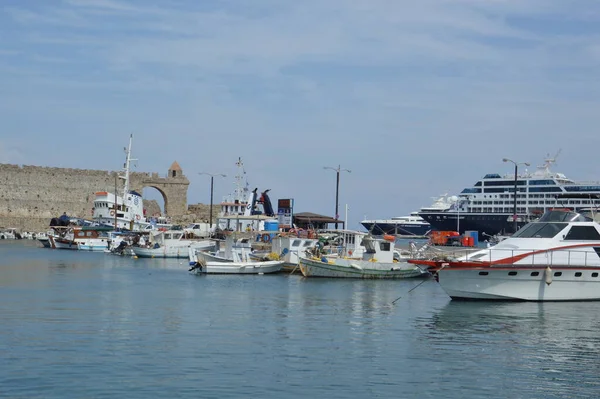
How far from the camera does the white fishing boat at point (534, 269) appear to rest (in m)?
25.6

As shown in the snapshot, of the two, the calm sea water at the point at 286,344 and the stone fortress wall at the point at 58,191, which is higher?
the stone fortress wall at the point at 58,191

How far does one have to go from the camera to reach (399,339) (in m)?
19.7

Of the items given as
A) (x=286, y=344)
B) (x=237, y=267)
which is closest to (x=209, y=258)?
(x=237, y=267)

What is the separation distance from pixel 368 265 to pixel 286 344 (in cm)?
1701

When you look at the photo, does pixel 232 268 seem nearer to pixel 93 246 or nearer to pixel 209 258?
pixel 209 258

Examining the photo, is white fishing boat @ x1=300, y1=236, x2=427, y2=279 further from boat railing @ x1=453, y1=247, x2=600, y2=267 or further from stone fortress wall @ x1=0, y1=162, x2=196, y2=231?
stone fortress wall @ x1=0, y1=162, x2=196, y2=231

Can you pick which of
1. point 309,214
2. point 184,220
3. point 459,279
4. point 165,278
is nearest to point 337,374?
point 459,279

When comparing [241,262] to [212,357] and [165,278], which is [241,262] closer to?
[165,278]

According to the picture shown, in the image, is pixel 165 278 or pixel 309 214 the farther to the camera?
pixel 309 214

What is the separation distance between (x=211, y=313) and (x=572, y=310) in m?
9.38

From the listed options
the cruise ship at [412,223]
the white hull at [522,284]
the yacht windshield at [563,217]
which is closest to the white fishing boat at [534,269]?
the white hull at [522,284]

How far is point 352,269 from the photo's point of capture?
35375 millimetres

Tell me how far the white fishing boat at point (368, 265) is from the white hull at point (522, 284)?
30.4 feet

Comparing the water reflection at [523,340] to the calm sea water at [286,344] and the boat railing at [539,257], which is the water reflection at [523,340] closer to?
the calm sea water at [286,344]
